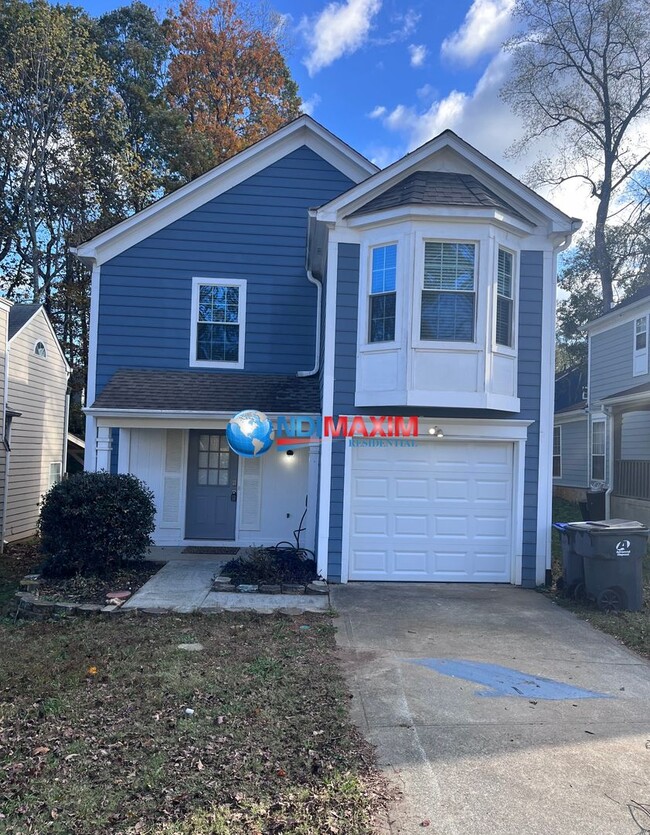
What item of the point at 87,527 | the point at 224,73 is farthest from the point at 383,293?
the point at 224,73

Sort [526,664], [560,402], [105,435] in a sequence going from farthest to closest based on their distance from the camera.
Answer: [560,402] → [105,435] → [526,664]

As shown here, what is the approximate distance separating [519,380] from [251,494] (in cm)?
505

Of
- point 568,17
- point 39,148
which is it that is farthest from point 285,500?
point 568,17

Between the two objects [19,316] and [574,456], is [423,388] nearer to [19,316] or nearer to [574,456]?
[19,316]

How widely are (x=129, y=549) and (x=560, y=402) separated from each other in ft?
63.7

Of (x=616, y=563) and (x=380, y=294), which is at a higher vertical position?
(x=380, y=294)

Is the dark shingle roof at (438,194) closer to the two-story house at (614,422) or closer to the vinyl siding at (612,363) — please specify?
the two-story house at (614,422)

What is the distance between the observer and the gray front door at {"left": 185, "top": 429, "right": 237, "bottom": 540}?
10.5 m

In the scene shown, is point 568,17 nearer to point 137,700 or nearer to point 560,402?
point 560,402

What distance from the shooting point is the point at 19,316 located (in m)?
12.5

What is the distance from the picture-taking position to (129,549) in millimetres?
8086

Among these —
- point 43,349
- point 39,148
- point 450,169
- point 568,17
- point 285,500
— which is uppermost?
point 568,17

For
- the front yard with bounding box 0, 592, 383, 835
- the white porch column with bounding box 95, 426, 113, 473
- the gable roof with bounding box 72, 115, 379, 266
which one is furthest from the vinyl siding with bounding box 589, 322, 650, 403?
the front yard with bounding box 0, 592, 383, 835

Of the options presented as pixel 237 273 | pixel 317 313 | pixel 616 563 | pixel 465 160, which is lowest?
pixel 616 563
